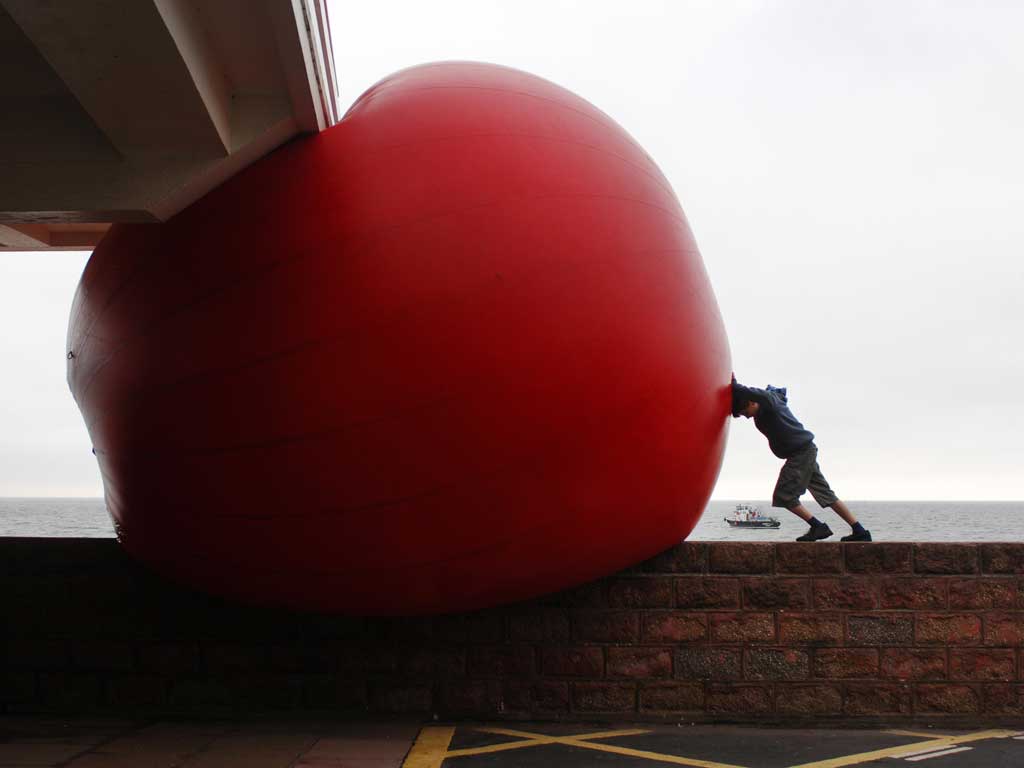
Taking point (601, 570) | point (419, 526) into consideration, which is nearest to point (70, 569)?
point (419, 526)

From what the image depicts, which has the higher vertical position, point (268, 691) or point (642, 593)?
point (642, 593)

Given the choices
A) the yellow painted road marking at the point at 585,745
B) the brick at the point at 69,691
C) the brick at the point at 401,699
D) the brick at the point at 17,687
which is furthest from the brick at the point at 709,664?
the brick at the point at 17,687

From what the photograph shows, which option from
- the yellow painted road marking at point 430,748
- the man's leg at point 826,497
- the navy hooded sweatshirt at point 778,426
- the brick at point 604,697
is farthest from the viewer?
the man's leg at point 826,497

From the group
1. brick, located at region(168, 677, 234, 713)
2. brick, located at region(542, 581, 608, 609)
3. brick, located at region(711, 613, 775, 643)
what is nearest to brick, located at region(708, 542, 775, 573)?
brick, located at region(711, 613, 775, 643)

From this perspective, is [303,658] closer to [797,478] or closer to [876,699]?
[797,478]

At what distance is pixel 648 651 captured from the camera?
6.52 m

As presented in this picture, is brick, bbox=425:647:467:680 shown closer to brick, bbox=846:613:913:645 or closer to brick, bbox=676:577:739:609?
brick, bbox=676:577:739:609

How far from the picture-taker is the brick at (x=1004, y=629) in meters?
6.44

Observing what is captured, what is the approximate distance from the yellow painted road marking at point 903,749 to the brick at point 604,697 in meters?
1.48

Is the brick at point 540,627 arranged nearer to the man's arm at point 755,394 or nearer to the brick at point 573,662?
the brick at point 573,662

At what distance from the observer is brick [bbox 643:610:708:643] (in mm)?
6539

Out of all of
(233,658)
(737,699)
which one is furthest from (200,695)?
(737,699)

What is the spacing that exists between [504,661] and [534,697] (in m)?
0.33

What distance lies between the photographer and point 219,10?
13.5ft
